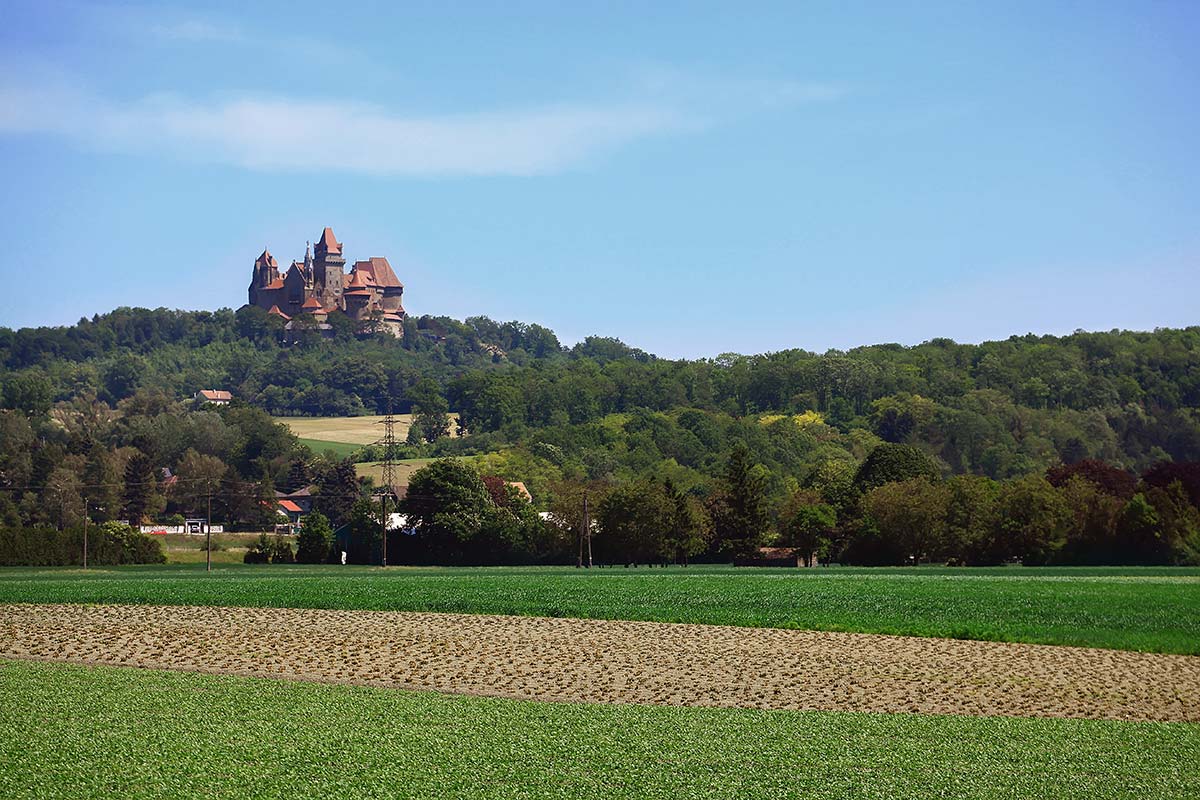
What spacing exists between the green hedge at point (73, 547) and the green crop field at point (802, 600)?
37.4 metres

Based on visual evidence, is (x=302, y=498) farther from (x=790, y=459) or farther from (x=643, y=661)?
(x=643, y=661)

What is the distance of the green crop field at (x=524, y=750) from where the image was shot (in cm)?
1594

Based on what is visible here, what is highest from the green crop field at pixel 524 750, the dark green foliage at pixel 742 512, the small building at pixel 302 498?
the small building at pixel 302 498

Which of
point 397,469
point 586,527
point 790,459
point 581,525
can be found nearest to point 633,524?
point 586,527

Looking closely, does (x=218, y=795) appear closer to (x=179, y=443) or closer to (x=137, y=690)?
(x=137, y=690)

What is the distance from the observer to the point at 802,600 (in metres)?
44.5

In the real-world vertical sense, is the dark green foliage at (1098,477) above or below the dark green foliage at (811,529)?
above

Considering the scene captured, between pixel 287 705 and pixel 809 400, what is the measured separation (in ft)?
561

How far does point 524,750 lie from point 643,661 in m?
11.4

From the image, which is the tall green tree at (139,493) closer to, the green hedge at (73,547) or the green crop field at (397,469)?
the green crop field at (397,469)

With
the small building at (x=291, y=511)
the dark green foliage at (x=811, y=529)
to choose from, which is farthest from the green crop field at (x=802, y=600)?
the small building at (x=291, y=511)

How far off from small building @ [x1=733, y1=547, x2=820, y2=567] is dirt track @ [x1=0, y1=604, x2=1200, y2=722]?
55878mm

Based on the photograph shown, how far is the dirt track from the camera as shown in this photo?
24.7 metres

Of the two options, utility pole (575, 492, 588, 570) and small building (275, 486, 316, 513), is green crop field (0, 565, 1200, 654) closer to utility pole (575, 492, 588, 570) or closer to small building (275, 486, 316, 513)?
utility pole (575, 492, 588, 570)
